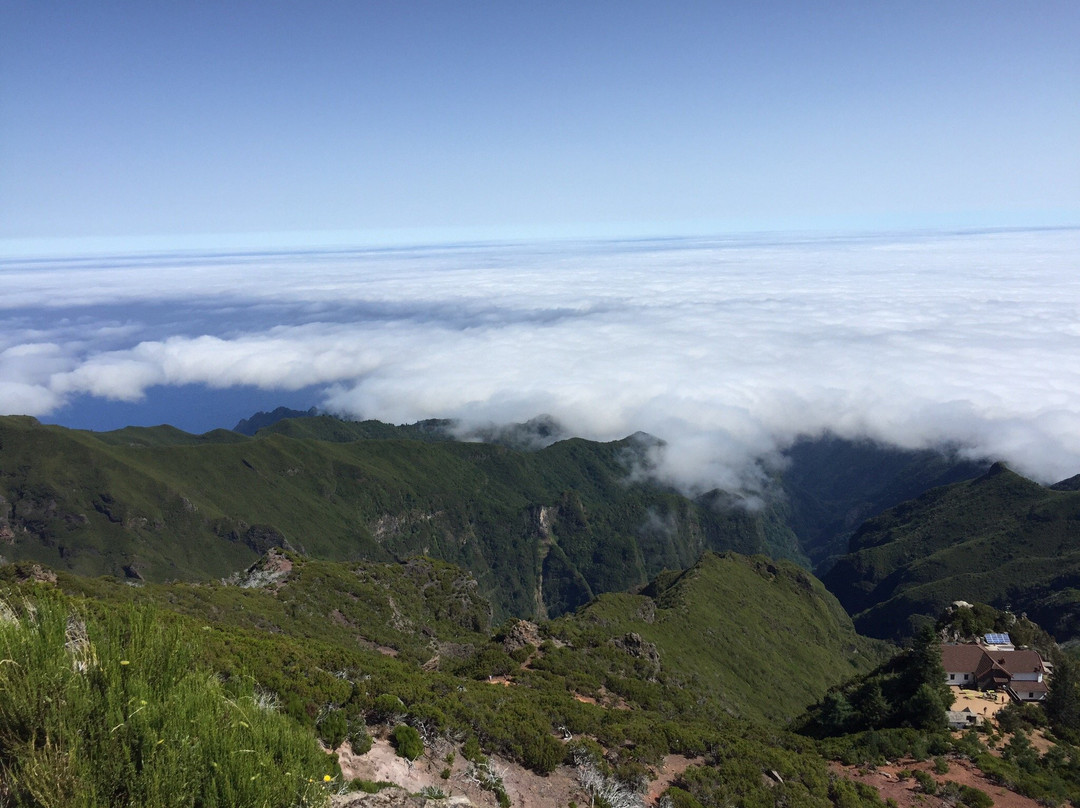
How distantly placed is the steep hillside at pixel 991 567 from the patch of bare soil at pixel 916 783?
11745 centimetres

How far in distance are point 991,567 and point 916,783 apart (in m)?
161

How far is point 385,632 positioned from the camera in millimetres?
72188

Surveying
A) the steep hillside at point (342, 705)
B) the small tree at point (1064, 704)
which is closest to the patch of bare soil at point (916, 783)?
the steep hillside at point (342, 705)

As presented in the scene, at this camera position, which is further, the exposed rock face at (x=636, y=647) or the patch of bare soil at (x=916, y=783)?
the exposed rock face at (x=636, y=647)

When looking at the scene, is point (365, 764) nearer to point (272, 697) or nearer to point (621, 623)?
point (272, 697)

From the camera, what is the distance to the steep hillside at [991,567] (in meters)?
138

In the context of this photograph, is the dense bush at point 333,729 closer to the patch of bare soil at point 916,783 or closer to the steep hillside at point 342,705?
the steep hillside at point 342,705

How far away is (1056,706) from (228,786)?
53.6 m

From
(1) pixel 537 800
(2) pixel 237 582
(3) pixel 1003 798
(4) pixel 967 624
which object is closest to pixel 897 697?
(3) pixel 1003 798

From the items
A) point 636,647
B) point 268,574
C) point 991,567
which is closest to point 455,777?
point 636,647

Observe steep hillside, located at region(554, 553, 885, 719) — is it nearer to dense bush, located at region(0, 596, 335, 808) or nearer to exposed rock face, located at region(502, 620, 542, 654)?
exposed rock face, located at region(502, 620, 542, 654)

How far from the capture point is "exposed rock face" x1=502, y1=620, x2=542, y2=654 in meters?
51.9

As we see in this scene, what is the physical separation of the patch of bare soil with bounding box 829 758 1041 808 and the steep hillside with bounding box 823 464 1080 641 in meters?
117

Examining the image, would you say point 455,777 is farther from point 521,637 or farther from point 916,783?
point 521,637
